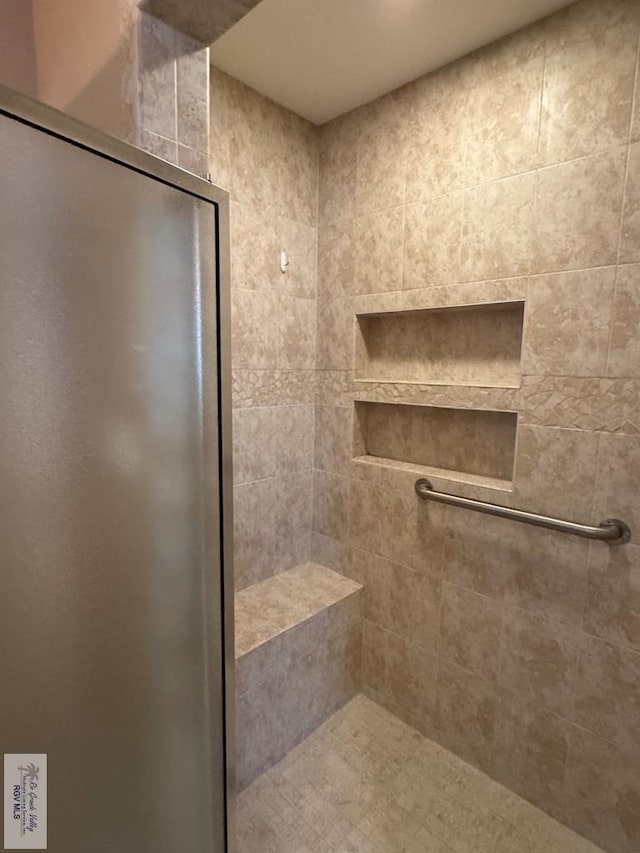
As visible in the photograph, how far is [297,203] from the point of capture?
74.5 inches

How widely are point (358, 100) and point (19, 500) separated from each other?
195 centimetres

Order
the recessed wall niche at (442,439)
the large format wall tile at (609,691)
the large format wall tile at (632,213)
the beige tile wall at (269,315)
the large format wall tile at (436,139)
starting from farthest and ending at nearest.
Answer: the beige tile wall at (269,315)
the recessed wall niche at (442,439)
the large format wall tile at (436,139)
the large format wall tile at (609,691)
the large format wall tile at (632,213)

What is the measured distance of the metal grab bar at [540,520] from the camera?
4.01 feet

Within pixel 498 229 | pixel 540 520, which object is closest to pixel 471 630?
pixel 540 520

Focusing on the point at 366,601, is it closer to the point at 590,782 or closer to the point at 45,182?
the point at 590,782

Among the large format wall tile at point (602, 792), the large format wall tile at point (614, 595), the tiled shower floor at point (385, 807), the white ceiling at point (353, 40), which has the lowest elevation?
the tiled shower floor at point (385, 807)

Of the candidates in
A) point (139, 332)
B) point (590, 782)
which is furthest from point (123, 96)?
point (590, 782)

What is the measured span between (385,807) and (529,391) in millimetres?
1520

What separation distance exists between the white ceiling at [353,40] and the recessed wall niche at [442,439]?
4.06 ft

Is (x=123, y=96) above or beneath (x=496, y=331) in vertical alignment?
above

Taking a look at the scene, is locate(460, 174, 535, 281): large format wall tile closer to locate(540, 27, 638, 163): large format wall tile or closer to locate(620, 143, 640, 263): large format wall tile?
locate(540, 27, 638, 163): large format wall tile

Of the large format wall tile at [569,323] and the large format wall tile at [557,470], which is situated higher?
the large format wall tile at [569,323]

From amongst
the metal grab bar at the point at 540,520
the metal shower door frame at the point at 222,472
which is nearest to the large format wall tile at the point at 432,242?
the metal grab bar at the point at 540,520

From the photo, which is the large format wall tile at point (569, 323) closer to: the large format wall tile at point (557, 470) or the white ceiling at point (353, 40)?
the large format wall tile at point (557, 470)
